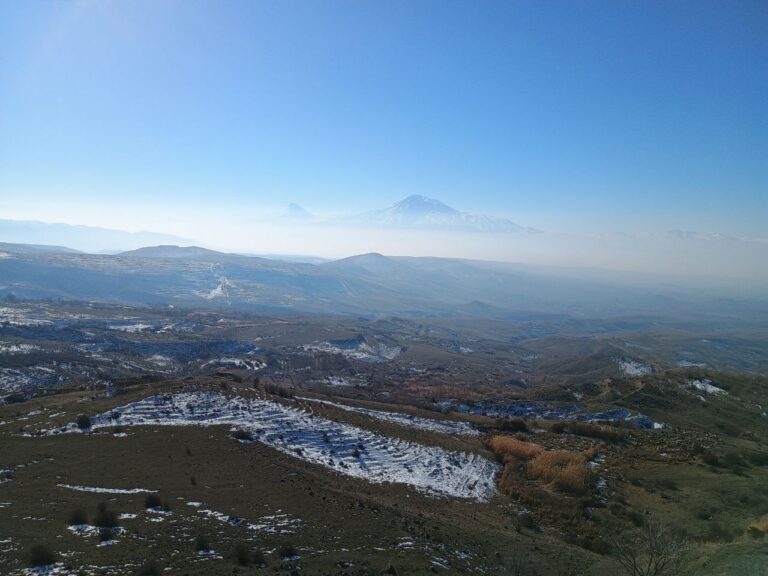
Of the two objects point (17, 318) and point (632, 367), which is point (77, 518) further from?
point (17, 318)

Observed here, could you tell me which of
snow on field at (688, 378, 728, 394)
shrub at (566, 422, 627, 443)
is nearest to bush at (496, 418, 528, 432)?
shrub at (566, 422, 627, 443)

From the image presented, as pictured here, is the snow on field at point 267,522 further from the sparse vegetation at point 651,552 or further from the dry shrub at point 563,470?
the dry shrub at point 563,470

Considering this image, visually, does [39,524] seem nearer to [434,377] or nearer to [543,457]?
[543,457]

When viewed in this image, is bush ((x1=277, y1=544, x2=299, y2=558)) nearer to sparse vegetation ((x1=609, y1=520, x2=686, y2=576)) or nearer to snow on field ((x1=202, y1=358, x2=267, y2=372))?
sparse vegetation ((x1=609, y1=520, x2=686, y2=576))

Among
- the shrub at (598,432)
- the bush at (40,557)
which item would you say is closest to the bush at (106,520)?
the bush at (40,557)

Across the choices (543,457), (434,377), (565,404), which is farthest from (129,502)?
(434,377)
